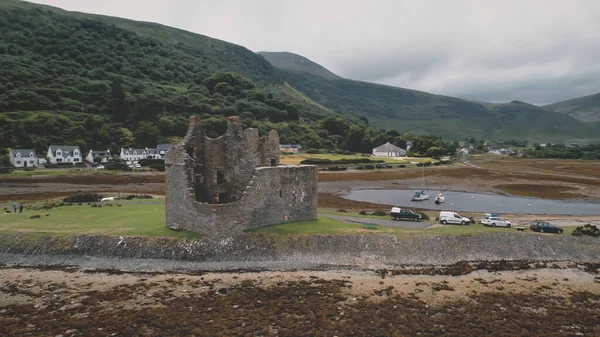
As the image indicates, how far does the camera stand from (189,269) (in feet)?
61.2

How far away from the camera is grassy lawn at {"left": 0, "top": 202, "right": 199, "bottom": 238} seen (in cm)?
2175

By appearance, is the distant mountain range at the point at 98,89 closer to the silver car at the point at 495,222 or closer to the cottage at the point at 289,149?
the cottage at the point at 289,149

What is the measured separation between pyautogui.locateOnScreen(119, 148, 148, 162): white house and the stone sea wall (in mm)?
63078

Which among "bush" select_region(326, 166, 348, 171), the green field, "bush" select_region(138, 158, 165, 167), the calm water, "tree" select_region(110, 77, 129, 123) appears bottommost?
the calm water

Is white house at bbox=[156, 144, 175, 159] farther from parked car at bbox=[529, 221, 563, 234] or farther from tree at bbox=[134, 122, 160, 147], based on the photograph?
parked car at bbox=[529, 221, 563, 234]

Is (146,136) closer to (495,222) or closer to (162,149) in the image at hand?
(162,149)

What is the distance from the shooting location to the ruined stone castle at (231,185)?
67.2 ft

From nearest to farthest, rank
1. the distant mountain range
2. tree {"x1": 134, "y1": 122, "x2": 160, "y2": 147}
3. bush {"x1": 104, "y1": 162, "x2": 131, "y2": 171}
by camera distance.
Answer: bush {"x1": 104, "y1": 162, "x2": 131, "y2": 171} → the distant mountain range → tree {"x1": 134, "y1": 122, "x2": 160, "y2": 147}

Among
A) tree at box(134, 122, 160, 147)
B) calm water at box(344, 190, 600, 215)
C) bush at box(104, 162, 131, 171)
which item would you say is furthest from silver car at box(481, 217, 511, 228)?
tree at box(134, 122, 160, 147)

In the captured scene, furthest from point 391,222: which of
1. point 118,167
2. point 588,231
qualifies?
point 118,167

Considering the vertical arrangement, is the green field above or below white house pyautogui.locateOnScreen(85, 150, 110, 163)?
below

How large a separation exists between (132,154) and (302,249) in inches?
2871

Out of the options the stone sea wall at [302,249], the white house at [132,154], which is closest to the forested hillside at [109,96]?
the white house at [132,154]

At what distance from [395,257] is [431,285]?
10.8ft
